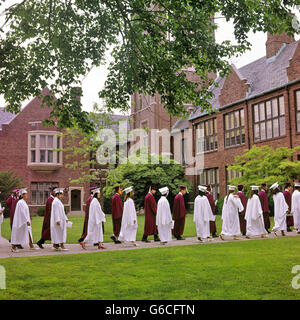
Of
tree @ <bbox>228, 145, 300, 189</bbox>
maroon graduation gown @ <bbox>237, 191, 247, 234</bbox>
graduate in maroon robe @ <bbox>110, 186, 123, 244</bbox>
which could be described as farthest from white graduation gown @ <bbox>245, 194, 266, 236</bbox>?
graduate in maroon robe @ <bbox>110, 186, 123, 244</bbox>

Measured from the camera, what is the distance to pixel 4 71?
33.6 ft

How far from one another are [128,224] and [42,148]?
88.9 ft

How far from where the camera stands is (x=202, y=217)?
14227 mm

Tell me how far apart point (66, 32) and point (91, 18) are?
2.63 ft

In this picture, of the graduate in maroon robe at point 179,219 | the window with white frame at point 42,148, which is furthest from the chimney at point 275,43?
the window with white frame at point 42,148

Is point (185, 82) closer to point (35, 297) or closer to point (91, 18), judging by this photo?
point (91, 18)

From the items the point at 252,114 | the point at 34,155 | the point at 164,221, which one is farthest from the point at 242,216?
the point at 34,155

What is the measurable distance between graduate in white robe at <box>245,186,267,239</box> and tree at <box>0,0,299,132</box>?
19.8ft

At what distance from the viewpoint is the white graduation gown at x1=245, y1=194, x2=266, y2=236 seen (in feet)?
49.2

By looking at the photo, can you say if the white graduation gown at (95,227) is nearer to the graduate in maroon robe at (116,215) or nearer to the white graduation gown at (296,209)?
the graduate in maroon robe at (116,215)

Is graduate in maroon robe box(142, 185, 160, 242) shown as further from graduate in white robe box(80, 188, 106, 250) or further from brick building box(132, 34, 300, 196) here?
brick building box(132, 34, 300, 196)
